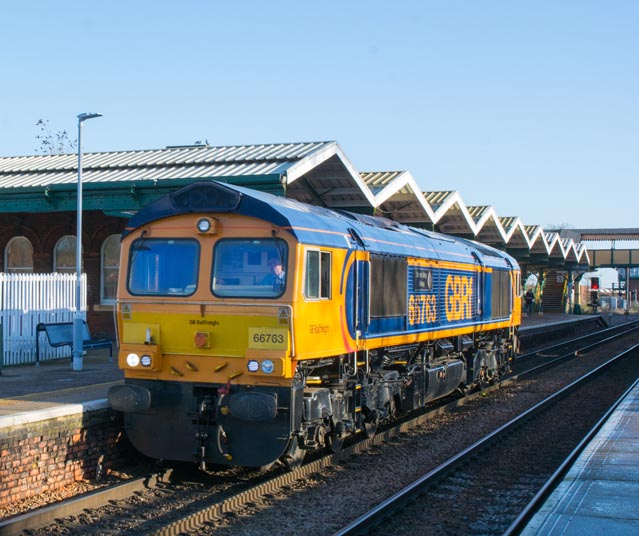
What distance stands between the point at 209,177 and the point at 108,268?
6120mm

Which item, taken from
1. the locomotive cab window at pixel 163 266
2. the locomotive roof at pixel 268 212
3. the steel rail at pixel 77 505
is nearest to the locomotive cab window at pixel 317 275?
the locomotive roof at pixel 268 212

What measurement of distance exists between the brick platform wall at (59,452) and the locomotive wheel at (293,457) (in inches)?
86.4

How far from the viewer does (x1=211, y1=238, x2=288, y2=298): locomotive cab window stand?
947cm

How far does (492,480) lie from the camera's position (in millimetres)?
10609

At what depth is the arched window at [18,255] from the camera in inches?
991

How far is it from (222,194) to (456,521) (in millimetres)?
4465

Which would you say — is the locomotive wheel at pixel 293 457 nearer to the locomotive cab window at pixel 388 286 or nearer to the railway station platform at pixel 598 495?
the locomotive cab window at pixel 388 286

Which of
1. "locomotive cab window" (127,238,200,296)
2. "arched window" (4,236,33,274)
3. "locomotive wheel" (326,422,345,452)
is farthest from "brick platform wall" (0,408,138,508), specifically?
"arched window" (4,236,33,274)

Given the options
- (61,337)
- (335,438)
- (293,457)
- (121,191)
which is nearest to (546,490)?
(335,438)

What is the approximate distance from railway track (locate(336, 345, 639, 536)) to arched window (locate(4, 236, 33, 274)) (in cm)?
1590

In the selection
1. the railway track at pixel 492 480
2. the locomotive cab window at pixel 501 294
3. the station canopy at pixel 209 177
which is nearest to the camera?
the railway track at pixel 492 480

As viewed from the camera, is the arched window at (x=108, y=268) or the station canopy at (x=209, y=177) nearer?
the station canopy at (x=209, y=177)

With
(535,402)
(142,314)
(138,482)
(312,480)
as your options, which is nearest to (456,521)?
(312,480)

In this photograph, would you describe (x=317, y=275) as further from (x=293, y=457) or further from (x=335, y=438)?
(x=335, y=438)
